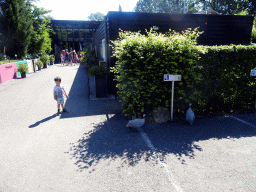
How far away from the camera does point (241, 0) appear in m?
48.7

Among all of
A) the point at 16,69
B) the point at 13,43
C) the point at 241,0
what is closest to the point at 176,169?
the point at 16,69

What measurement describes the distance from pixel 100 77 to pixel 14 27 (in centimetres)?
1708

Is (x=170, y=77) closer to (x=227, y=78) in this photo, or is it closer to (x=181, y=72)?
(x=181, y=72)

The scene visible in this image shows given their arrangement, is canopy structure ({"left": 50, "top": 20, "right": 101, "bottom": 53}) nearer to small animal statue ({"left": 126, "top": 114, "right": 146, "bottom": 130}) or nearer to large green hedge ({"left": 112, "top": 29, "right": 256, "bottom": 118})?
large green hedge ({"left": 112, "top": 29, "right": 256, "bottom": 118})

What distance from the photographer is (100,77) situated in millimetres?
8688

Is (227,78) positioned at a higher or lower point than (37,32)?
lower

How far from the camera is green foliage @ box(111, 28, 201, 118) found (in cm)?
553

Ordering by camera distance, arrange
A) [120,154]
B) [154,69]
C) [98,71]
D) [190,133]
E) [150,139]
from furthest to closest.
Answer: [98,71] < [154,69] < [190,133] < [150,139] < [120,154]

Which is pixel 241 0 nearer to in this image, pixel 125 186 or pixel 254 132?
pixel 254 132

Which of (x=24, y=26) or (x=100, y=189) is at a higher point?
(x=24, y=26)

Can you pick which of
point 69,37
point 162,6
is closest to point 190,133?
point 69,37

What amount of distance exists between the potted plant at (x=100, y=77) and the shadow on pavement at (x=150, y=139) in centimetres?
294

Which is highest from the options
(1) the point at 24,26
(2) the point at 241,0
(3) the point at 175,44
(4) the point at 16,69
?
(2) the point at 241,0

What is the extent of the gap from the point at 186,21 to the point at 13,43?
18228 millimetres
